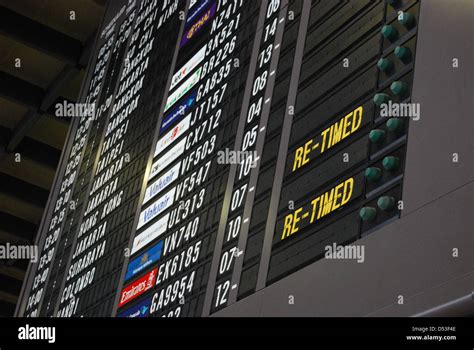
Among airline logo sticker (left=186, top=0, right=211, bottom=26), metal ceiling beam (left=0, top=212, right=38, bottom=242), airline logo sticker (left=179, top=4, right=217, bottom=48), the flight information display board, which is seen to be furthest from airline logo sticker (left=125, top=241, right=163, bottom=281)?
metal ceiling beam (left=0, top=212, right=38, bottom=242)

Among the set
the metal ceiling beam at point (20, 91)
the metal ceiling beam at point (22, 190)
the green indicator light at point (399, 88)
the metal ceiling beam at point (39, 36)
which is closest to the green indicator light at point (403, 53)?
the green indicator light at point (399, 88)

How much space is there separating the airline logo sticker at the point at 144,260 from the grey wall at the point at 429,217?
8.62ft

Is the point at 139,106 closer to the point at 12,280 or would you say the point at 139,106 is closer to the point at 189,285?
the point at 189,285

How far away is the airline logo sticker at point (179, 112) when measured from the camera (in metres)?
8.87

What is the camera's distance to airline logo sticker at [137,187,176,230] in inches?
333

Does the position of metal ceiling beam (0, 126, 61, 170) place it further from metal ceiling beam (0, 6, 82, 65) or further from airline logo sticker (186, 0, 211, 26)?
airline logo sticker (186, 0, 211, 26)

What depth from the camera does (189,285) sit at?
737 cm

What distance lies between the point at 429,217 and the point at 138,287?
394cm

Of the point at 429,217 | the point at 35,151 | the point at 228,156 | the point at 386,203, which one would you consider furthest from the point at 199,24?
the point at 35,151

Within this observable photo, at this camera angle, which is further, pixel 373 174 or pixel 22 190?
pixel 22 190

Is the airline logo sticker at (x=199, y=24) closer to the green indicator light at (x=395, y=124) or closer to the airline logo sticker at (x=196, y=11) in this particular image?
the airline logo sticker at (x=196, y=11)

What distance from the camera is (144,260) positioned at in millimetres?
8461

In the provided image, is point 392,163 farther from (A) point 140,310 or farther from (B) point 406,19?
(A) point 140,310
